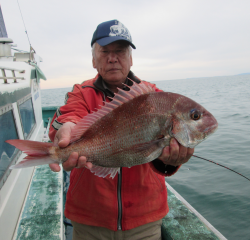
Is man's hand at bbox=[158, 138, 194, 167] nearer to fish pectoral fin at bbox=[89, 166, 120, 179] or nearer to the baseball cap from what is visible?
fish pectoral fin at bbox=[89, 166, 120, 179]

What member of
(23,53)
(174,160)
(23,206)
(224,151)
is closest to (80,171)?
(174,160)

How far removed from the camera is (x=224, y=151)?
820 cm

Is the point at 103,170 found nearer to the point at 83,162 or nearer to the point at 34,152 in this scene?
the point at 83,162

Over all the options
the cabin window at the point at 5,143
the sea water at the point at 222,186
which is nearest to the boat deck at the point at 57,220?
the cabin window at the point at 5,143

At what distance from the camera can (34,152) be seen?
62.2 inches

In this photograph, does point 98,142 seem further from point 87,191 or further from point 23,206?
point 23,206

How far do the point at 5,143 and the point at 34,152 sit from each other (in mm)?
1828

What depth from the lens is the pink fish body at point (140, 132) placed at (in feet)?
5.72

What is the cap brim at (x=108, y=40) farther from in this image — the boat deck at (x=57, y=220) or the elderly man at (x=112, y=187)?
the boat deck at (x=57, y=220)

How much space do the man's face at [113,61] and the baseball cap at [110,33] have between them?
90 millimetres

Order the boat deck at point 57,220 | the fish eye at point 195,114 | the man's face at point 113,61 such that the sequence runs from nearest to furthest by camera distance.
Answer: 1. the fish eye at point 195,114
2. the man's face at point 113,61
3. the boat deck at point 57,220

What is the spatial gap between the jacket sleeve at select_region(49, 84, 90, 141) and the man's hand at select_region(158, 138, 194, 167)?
967 mm

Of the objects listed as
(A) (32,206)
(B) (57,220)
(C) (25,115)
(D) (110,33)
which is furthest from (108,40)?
(C) (25,115)

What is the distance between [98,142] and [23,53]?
8.79 metres
